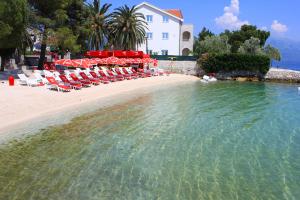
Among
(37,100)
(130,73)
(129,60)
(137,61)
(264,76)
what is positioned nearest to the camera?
(37,100)

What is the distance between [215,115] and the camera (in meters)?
25.2

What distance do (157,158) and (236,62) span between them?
44130 millimetres

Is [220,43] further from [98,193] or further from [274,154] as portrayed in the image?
[98,193]

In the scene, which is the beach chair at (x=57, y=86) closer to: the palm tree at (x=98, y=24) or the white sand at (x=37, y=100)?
the white sand at (x=37, y=100)

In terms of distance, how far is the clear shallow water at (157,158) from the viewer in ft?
38.0

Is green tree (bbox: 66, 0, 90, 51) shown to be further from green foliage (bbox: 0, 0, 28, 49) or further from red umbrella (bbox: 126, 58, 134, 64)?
green foliage (bbox: 0, 0, 28, 49)

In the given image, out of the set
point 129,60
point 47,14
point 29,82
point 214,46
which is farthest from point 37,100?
point 214,46

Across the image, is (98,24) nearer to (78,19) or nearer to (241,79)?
(78,19)

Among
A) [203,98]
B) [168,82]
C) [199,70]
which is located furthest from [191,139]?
[199,70]

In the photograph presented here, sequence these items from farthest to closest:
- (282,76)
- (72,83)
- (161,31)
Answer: (161,31) < (282,76) < (72,83)

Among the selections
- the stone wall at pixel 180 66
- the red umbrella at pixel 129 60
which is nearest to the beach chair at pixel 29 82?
the red umbrella at pixel 129 60

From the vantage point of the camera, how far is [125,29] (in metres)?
63.2

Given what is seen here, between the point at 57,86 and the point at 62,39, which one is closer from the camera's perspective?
the point at 57,86

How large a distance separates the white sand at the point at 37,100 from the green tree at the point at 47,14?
9.63 m
